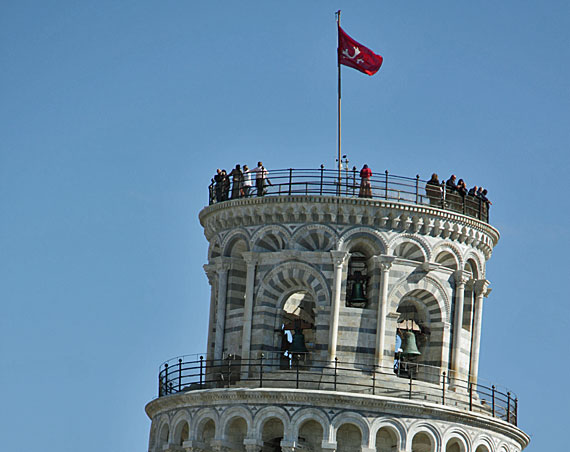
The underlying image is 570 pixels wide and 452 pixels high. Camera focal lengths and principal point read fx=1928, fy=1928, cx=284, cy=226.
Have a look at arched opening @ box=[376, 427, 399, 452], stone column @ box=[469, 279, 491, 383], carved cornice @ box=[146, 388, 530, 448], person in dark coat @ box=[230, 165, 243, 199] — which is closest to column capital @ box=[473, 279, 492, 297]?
stone column @ box=[469, 279, 491, 383]

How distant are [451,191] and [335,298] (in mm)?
9052

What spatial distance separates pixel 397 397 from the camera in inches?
3698

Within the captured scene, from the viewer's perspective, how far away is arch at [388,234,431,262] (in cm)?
9694

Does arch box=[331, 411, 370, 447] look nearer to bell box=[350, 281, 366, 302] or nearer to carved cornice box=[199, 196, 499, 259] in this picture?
bell box=[350, 281, 366, 302]

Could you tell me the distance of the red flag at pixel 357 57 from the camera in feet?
330

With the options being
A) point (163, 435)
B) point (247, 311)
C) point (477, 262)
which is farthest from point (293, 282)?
point (163, 435)

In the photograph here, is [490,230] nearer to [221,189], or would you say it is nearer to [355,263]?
[355,263]

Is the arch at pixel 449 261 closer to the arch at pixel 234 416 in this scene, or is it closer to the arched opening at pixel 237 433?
the arch at pixel 234 416

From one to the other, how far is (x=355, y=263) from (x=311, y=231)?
3.30 m

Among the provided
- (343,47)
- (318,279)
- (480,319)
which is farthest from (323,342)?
(343,47)

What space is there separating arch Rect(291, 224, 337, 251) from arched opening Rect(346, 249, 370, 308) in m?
1.54

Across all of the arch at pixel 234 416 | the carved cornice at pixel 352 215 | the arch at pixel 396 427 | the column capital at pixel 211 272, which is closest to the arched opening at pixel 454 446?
the arch at pixel 396 427

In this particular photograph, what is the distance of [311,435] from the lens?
3691 inches

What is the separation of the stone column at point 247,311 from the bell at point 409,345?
788cm
